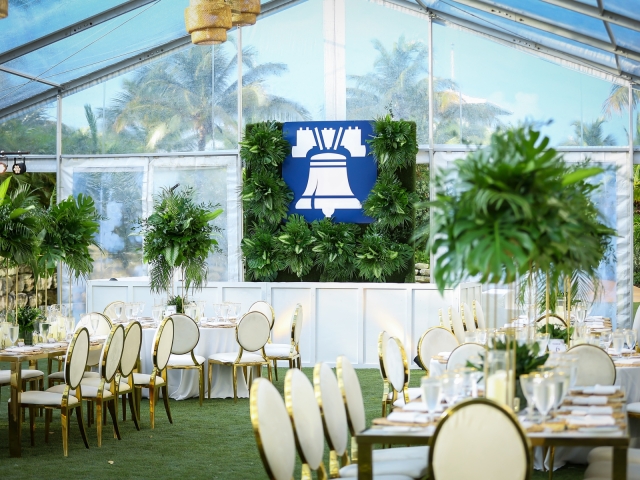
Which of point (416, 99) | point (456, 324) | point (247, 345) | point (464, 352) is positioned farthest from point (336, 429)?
point (416, 99)

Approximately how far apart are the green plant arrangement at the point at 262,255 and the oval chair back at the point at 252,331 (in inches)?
132

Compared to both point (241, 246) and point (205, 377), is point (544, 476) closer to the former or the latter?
point (205, 377)

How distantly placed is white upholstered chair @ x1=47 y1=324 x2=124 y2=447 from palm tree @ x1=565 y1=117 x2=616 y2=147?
26.6 ft

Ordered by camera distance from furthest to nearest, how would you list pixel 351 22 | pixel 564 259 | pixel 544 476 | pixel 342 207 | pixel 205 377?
1. pixel 351 22
2. pixel 342 207
3. pixel 205 377
4. pixel 544 476
5. pixel 564 259

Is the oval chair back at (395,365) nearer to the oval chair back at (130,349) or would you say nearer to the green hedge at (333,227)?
the oval chair back at (130,349)

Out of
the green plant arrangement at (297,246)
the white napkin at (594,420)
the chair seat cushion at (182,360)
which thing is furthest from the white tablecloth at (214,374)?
the white napkin at (594,420)

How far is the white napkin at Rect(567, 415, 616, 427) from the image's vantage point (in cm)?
399

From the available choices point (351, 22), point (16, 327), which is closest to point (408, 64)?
point (351, 22)

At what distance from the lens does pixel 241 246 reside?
12.9 m

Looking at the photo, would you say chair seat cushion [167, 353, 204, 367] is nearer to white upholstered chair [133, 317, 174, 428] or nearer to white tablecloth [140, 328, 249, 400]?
white tablecloth [140, 328, 249, 400]

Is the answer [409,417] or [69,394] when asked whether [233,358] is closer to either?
[69,394]

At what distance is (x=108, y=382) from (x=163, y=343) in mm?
889

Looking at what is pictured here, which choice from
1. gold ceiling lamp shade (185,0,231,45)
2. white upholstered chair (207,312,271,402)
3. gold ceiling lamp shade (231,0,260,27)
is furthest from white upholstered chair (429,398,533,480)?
gold ceiling lamp shade (231,0,260,27)

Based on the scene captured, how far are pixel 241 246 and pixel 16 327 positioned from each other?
557cm
